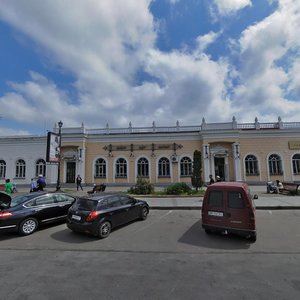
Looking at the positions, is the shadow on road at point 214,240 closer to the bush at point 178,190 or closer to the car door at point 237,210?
the car door at point 237,210

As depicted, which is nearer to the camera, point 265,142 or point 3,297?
point 3,297

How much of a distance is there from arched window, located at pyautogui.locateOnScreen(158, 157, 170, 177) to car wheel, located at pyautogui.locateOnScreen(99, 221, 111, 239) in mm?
21815

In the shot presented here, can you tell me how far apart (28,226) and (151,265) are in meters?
5.53

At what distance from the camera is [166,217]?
36.5 ft

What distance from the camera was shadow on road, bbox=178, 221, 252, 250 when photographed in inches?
268

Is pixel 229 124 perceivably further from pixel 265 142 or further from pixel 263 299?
pixel 263 299

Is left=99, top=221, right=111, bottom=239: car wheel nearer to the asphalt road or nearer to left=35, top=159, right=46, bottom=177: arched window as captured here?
the asphalt road

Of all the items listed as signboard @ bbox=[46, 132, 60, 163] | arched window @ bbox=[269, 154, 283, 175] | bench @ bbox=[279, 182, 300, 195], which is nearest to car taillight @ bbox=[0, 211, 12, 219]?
signboard @ bbox=[46, 132, 60, 163]

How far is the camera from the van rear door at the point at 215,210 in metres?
7.54

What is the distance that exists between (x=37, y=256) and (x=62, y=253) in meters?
0.64

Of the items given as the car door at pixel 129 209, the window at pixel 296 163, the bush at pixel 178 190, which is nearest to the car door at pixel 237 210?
the car door at pixel 129 209

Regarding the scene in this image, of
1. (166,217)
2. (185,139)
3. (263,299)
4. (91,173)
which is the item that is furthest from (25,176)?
(263,299)

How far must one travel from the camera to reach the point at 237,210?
24.0 feet

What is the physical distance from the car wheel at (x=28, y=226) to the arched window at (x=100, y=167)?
21651mm
